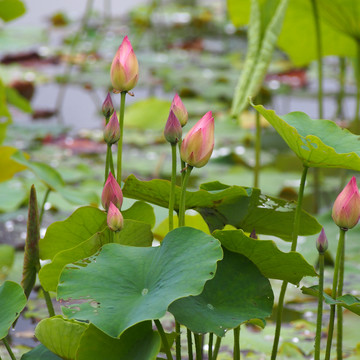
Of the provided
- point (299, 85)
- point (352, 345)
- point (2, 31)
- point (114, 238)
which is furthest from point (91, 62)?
point (114, 238)

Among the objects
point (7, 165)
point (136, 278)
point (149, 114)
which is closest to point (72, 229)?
point (136, 278)

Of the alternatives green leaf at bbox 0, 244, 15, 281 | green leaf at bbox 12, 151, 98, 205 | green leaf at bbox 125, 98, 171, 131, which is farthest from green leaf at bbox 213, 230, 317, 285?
green leaf at bbox 125, 98, 171, 131

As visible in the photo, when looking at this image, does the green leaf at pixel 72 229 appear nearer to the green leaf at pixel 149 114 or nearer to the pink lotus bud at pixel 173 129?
the pink lotus bud at pixel 173 129

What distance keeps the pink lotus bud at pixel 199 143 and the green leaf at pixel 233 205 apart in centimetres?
7

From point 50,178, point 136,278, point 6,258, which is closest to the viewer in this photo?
point 136,278

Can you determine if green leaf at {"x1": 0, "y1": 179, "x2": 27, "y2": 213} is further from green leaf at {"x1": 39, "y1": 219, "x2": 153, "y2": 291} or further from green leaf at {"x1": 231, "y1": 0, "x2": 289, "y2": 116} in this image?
green leaf at {"x1": 39, "y1": 219, "x2": 153, "y2": 291}

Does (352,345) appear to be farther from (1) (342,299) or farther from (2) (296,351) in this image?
(1) (342,299)

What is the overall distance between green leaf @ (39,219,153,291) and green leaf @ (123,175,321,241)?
0.15 ft

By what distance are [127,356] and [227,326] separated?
96 millimetres

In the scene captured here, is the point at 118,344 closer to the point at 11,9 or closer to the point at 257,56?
the point at 257,56

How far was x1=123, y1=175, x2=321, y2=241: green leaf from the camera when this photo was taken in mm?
676

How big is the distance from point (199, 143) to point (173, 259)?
4.3 inches

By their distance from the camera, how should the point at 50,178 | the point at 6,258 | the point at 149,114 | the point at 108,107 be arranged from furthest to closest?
1. the point at 149,114
2. the point at 6,258
3. the point at 50,178
4. the point at 108,107

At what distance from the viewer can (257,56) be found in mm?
1102
